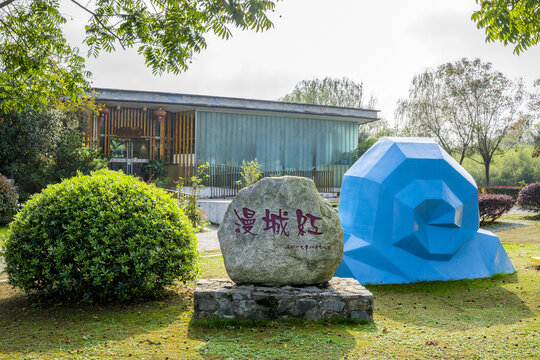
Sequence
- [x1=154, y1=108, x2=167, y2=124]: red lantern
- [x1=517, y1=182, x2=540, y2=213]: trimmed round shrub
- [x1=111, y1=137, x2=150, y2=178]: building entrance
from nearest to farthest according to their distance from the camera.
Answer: [x1=517, y1=182, x2=540, y2=213]: trimmed round shrub
[x1=154, y1=108, x2=167, y2=124]: red lantern
[x1=111, y1=137, x2=150, y2=178]: building entrance

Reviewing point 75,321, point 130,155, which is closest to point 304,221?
point 75,321

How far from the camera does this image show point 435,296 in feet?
21.7

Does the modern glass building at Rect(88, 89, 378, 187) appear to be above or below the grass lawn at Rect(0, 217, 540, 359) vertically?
above

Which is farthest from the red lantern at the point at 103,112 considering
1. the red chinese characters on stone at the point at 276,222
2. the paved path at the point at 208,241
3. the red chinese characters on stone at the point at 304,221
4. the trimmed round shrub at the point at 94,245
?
the red chinese characters on stone at the point at 304,221

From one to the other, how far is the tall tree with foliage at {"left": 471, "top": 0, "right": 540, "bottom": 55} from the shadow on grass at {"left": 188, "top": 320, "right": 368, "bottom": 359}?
3942mm

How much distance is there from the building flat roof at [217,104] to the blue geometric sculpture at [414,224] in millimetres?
12898

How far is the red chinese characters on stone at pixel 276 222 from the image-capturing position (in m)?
5.46

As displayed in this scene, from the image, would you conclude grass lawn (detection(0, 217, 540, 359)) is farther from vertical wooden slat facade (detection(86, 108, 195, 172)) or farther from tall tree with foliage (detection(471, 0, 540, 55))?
vertical wooden slat facade (detection(86, 108, 195, 172))

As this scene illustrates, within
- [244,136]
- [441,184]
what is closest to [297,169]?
[244,136]

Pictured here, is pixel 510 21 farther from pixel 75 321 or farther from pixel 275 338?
pixel 75 321

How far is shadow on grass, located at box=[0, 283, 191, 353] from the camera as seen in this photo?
440cm

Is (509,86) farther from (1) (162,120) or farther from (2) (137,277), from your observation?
(2) (137,277)

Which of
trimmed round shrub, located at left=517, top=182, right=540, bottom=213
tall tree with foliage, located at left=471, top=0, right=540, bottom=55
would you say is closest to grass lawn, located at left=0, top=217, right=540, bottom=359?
tall tree with foliage, located at left=471, top=0, right=540, bottom=55

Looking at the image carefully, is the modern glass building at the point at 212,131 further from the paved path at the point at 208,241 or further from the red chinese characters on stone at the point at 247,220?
the red chinese characters on stone at the point at 247,220
